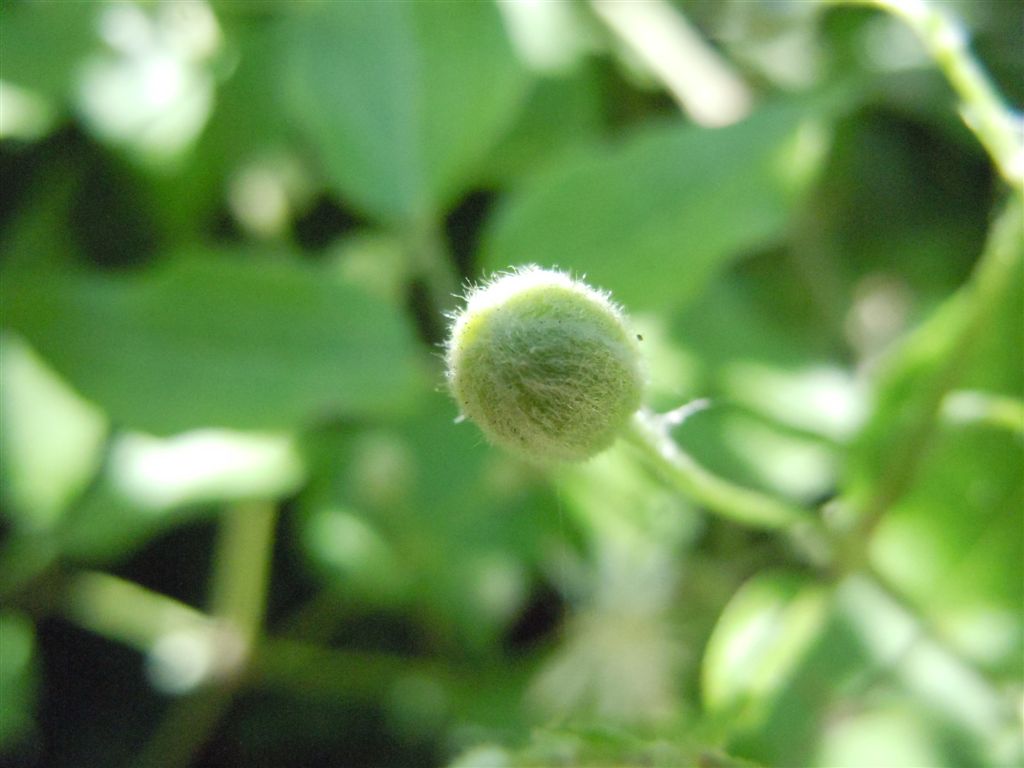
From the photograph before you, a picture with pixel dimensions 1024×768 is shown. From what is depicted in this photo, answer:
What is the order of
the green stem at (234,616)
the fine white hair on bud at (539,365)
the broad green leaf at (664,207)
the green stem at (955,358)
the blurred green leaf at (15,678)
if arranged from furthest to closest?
the green stem at (234,616) < the blurred green leaf at (15,678) < the broad green leaf at (664,207) < the green stem at (955,358) < the fine white hair on bud at (539,365)

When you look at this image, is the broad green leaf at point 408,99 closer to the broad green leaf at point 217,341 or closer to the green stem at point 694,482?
the broad green leaf at point 217,341

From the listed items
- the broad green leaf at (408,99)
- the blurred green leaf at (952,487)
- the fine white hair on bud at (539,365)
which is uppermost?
the broad green leaf at (408,99)

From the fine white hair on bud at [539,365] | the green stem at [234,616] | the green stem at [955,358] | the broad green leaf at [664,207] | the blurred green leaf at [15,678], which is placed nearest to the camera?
the fine white hair on bud at [539,365]

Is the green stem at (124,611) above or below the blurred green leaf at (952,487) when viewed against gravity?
above

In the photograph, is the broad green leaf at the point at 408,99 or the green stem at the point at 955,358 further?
the broad green leaf at the point at 408,99

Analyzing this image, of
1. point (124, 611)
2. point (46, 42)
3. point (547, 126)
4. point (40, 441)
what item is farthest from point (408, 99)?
point (124, 611)

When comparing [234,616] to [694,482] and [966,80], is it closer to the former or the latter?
[694,482]

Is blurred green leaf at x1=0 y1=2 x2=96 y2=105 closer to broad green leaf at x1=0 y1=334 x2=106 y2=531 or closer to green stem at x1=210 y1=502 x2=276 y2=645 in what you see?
broad green leaf at x1=0 y1=334 x2=106 y2=531

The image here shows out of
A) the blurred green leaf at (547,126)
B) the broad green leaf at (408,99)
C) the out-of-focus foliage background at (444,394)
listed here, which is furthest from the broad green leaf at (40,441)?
the blurred green leaf at (547,126)
